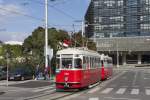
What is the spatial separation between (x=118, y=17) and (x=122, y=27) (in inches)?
386

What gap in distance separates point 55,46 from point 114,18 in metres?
81.0

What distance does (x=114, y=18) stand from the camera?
138250 millimetres

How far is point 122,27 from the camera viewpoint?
152 m

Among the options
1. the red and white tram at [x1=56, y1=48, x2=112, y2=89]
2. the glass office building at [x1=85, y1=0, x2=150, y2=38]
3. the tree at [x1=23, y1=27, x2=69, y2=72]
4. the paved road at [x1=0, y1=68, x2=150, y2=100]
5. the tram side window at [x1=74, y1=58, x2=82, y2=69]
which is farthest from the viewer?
the glass office building at [x1=85, y1=0, x2=150, y2=38]

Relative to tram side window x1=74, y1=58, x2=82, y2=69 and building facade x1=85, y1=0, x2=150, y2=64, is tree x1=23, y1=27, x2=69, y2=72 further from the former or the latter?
building facade x1=85, y1=0, x2=150, y2=64

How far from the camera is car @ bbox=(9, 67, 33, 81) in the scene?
4581cm

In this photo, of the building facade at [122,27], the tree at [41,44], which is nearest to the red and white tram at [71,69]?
the tree at [41,44]

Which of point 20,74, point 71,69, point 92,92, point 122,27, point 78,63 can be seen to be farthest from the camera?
point 122,27

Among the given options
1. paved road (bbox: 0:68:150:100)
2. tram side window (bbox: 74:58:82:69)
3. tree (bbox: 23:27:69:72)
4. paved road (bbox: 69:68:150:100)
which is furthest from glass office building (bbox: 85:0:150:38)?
tram side window (bbox: 74:58:82:69)

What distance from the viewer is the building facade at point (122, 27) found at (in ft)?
456

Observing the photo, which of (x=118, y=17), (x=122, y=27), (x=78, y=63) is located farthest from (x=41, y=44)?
(x=122, y=27)

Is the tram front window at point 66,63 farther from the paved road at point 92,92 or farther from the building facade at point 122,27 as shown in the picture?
the building facade at point 122,27

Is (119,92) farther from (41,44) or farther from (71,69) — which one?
(41,44)

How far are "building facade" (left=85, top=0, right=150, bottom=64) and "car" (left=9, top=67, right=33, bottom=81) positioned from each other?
274 ft
